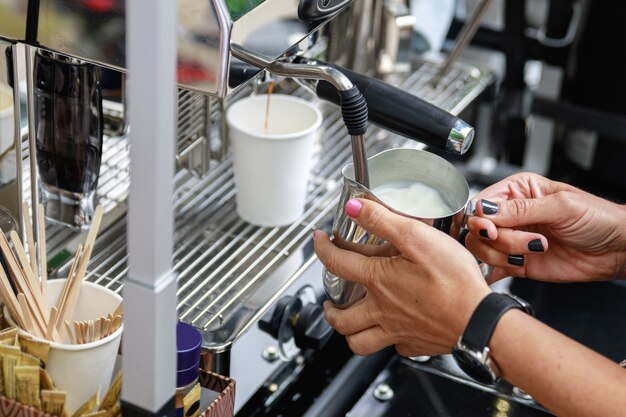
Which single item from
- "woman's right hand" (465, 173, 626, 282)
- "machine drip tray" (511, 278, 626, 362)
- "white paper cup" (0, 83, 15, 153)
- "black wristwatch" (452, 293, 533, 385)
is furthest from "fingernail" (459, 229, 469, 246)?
"white paper cup" (0, 83, 15, 153)

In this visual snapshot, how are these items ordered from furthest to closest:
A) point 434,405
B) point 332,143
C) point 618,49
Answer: point 618,49
point 332,143
point 434,405

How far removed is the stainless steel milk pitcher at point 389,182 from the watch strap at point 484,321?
0.08m

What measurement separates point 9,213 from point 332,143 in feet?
1.63

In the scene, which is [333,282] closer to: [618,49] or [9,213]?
[9,213]

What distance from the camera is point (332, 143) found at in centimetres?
125

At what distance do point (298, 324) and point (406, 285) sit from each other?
184 mm

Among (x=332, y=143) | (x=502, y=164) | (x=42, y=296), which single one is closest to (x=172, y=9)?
(x=42, y=296)

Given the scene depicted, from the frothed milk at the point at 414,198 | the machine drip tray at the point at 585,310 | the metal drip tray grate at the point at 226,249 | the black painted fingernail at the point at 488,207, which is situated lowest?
the machine drip tray at the point at 585,310

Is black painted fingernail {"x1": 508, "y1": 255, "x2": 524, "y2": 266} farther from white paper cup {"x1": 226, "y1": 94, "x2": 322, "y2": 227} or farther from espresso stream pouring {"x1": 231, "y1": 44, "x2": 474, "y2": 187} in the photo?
white paper cup {"x1": 226, "y1": 94, "x2": 322, "y2": 227}

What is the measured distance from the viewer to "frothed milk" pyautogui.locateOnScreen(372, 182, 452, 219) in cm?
84

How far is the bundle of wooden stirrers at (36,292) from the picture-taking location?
748 millimetres

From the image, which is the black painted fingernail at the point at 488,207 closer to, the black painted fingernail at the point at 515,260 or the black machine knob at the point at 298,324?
the black painted fingernail at the point at 515,260

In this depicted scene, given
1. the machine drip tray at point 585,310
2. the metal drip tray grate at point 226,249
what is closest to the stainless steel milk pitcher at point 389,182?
the metal drip tray grate at point 226,249

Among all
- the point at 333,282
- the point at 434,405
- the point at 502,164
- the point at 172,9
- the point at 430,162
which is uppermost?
the point at 172,9
